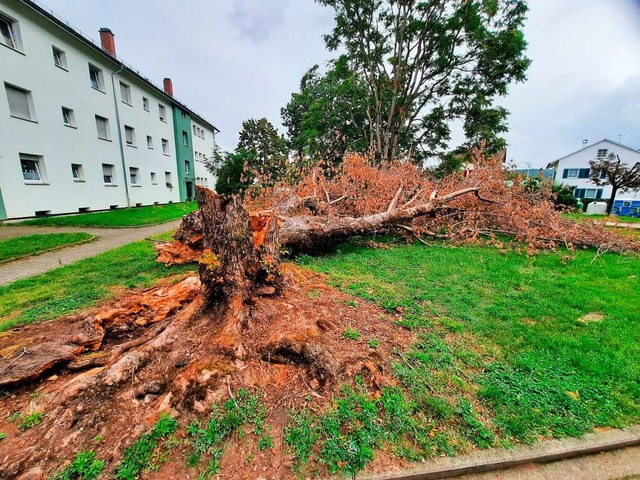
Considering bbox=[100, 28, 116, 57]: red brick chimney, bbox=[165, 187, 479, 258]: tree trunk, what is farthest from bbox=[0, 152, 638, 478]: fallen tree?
A: bbox=[100, 28, 116, 57]: red brick chimney

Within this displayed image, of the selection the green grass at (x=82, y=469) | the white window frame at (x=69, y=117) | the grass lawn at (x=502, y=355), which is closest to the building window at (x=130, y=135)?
the white window frame at (x=69, y=117)

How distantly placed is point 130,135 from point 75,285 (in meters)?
18.6

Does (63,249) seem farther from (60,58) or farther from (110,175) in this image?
(60,58)

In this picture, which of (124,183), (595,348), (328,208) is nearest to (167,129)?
(124,183)

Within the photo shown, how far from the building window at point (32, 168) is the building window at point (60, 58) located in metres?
4.89

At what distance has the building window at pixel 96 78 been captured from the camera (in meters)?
15.1

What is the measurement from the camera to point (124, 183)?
17078mm

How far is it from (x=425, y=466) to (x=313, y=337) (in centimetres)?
126

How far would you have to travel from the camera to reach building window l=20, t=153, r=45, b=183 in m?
11.4

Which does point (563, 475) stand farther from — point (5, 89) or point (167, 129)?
point (167, 129)

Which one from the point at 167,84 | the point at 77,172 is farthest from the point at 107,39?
the point at 77,172

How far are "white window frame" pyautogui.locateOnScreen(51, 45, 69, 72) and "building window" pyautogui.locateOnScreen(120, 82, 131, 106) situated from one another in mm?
4126

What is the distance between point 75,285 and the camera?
169 inches

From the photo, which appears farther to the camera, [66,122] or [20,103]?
[66,122]
